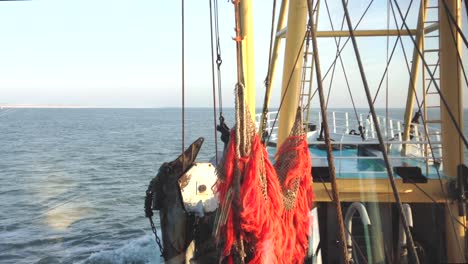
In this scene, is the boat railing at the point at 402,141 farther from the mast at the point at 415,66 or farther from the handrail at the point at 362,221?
the handrail at the point at 362,221

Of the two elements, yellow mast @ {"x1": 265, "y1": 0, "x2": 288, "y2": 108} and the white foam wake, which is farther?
the white foam wake

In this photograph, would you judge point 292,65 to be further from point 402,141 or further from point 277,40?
point 277,40

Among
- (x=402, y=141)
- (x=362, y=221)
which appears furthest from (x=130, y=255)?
(x=402, y=141)

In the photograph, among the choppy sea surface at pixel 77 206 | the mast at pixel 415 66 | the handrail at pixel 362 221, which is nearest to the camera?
the handrail at pixel 362 221

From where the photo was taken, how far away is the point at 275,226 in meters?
3.42

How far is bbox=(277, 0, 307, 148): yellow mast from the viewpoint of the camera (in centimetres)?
552

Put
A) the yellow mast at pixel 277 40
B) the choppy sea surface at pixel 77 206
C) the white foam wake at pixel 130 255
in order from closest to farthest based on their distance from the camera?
1. the yellow mast at pixel 277 40
2. the white foam wake at pixel 130 255
3. the choppy sea surface at pixel 77 206

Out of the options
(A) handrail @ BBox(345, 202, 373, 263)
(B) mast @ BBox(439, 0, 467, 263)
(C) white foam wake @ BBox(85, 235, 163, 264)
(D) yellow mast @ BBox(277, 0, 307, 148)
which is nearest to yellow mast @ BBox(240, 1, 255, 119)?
(D) yellow mast @ BBox(277, 0, 307, 148)

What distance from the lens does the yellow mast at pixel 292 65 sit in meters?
5.52

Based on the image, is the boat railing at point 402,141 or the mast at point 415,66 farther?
the mast at point 415,66

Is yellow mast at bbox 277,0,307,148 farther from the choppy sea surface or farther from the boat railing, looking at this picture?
the choppy sea surface

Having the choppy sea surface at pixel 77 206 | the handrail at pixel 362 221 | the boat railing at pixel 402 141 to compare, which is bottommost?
the choppy sea surface at pixel 77 206

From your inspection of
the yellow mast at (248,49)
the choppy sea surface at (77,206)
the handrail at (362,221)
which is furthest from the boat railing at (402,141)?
the yellow mast at (248,49)

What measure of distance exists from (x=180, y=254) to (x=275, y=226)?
313cm
